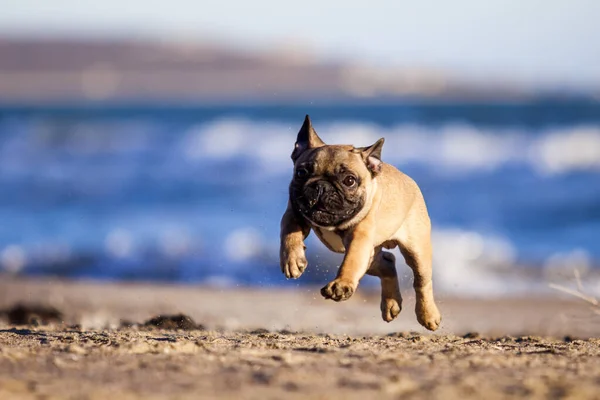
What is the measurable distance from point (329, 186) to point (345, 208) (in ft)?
0.56

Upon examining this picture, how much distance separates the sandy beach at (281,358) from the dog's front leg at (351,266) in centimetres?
31

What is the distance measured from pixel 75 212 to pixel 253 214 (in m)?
3.08

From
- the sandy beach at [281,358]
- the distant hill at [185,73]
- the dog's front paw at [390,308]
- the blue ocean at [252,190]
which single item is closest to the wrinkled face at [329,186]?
the sandy beach at [281,358]

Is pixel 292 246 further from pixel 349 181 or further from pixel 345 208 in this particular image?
pixel 349 181

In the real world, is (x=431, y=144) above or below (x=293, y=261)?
above

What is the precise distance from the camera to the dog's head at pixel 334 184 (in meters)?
5.99

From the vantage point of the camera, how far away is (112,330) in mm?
6996

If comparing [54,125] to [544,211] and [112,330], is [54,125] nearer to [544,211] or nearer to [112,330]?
[544,211]

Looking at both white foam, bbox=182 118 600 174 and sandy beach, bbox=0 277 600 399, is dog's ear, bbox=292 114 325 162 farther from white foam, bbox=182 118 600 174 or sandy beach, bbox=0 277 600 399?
white foam, bbox=182 118 600 174

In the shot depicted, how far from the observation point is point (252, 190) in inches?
776

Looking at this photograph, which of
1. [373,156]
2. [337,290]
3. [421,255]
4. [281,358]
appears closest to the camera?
[281,358]

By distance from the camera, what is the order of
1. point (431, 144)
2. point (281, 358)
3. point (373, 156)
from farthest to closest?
point (431, 144)
point (373, 156)
point (281, 358)

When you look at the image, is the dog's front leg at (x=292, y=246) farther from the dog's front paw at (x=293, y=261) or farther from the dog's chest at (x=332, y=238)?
the dog's chest at (x=332, y=238)

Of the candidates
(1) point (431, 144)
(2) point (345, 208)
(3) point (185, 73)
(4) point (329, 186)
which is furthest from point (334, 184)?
(3) point (185, 73)
